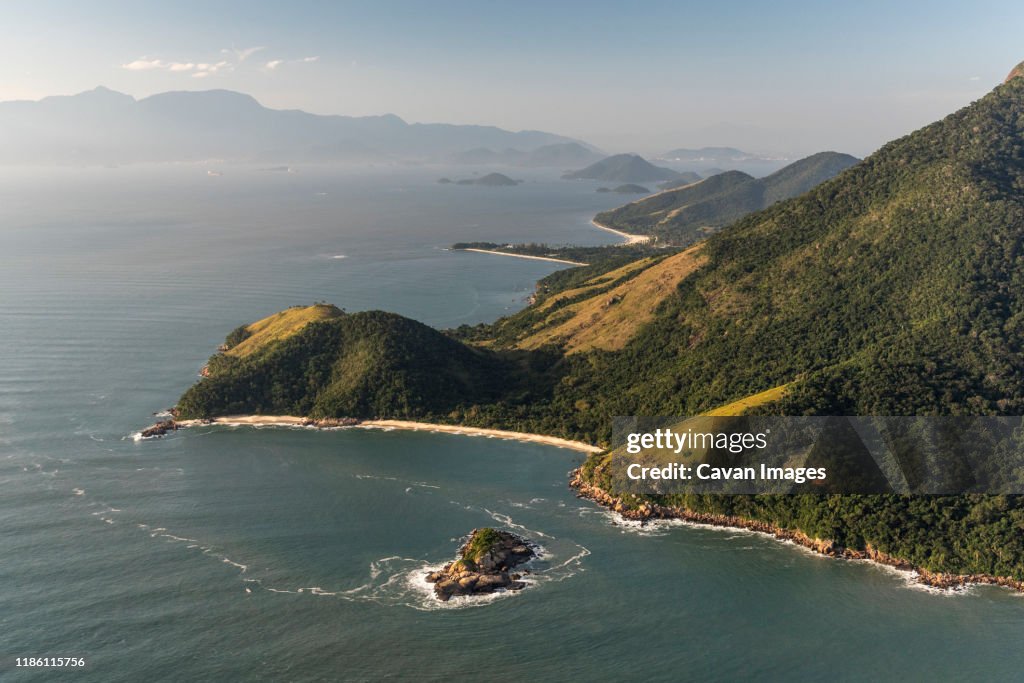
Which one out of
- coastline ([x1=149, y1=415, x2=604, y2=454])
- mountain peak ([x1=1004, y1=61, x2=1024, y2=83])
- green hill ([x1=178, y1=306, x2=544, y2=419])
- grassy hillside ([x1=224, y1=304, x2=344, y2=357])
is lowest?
coastline ([x1=149, y1=415, x2=604, y2=454])

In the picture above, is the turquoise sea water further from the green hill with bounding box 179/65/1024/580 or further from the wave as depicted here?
the green hill with bounding box 179/65/1024/580

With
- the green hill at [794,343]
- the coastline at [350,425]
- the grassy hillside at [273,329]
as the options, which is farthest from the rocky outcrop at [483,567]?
the grassy hillside at [273,329]

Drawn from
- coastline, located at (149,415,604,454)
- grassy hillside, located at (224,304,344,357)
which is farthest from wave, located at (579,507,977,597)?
grassy hillside, located at (224,304,344,357)

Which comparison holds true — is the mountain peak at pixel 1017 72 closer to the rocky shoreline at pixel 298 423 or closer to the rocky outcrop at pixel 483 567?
the rocky shoreline at pixel 298 423

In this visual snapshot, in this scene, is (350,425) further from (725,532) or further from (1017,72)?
(1017,72)

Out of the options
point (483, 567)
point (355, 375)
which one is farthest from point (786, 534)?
point (355, 375)

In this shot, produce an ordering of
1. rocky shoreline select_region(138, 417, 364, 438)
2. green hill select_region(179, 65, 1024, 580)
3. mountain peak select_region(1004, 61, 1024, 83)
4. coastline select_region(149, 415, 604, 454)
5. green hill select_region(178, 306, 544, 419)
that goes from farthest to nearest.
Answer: mountain peak select_region(1004, 61, 1024, 83) < green hill select_region(178, 306, 544, 419) < rocky shoreline select_region(138, 417, 364, 438) < coastline select_region(149, 415, 604, 454) < green hill select_region(179, 65, 1024, 580)
